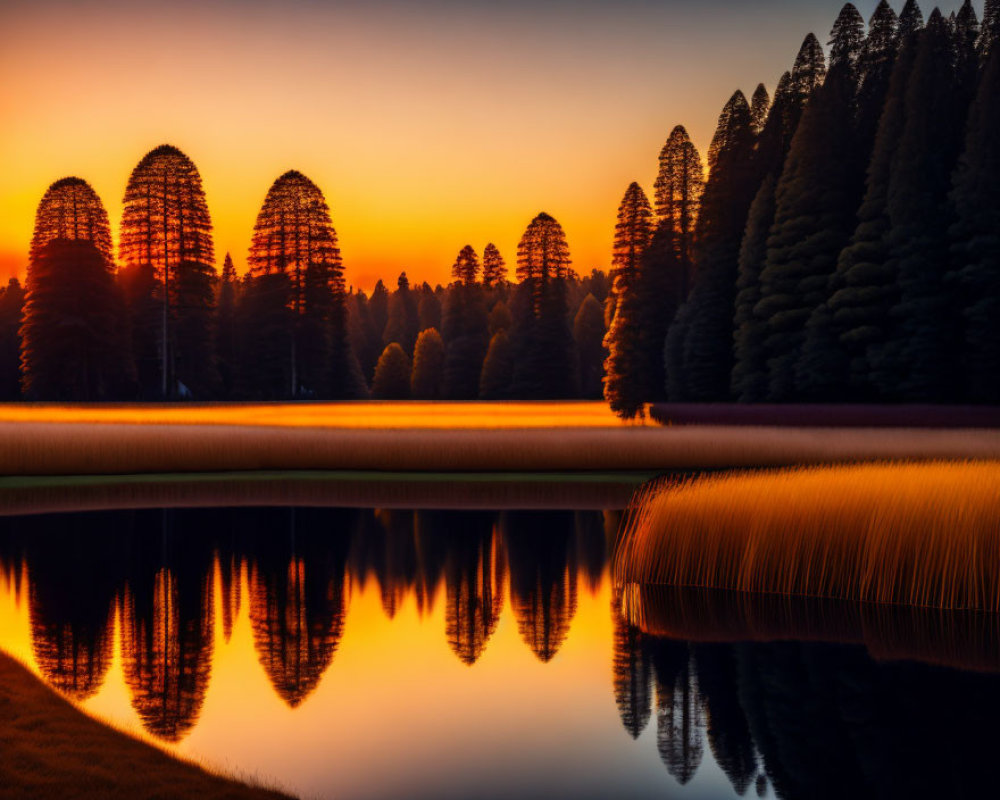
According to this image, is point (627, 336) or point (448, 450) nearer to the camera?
point (448, 450)

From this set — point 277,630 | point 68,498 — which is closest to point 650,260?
point 68,498

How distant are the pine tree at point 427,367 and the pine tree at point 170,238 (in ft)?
124

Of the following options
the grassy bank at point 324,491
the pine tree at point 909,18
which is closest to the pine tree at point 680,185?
the pine tree at point 909,18

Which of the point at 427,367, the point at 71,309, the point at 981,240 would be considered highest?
the point at 71,309

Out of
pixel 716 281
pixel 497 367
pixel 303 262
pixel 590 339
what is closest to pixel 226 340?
pixel 303 262

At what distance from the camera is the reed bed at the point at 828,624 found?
12289mm

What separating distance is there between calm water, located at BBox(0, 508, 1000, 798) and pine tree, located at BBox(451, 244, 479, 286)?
7964 cm

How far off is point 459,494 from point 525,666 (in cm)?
1636

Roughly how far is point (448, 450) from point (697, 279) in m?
29.5

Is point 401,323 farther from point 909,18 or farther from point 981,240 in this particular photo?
point 981,240

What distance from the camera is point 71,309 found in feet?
207

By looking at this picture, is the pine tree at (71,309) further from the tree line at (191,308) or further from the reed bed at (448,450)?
the reed bed at (448,450)

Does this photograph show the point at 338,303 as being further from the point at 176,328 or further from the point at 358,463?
the point at 358,463

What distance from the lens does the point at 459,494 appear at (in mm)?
28344
